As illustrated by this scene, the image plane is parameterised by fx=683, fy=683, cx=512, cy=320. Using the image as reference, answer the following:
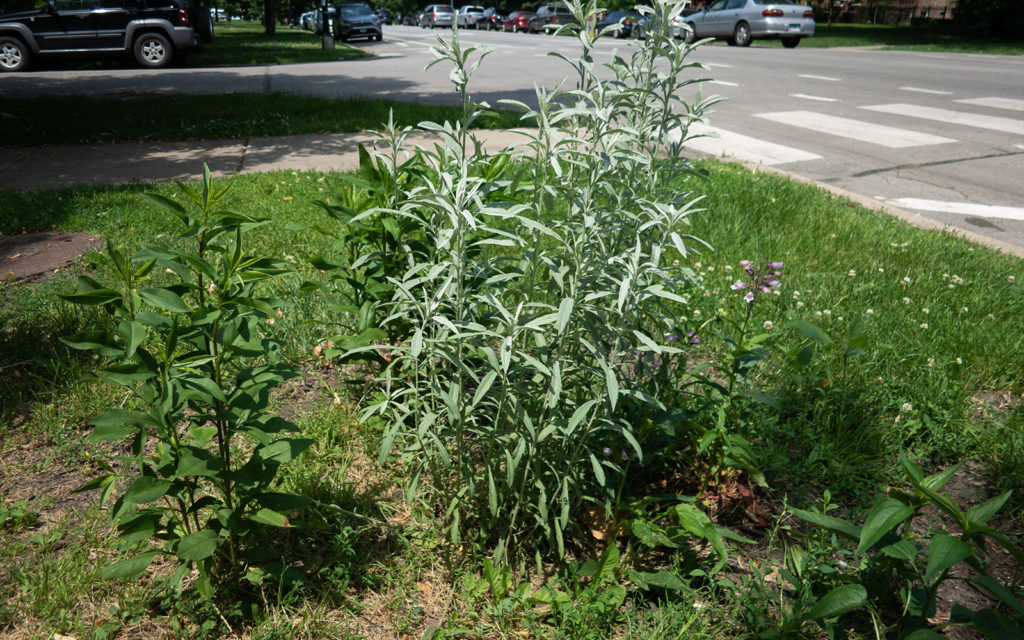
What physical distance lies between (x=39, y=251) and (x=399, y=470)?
3550 millimetres

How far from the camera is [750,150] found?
7.99 meters

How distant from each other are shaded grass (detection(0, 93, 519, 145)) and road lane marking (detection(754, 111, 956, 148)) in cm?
409

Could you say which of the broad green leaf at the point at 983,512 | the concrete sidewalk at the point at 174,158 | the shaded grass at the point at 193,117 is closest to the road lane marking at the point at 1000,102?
the shaded grass at the point at 193,117

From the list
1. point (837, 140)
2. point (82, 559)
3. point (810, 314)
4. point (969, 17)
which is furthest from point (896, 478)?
point (969, 17)

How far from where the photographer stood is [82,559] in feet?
7.05

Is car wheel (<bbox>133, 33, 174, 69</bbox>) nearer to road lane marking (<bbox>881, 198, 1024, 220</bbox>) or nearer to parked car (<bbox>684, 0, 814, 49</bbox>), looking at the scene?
parked car (<bbox>684, 0, 814, 49</bbox>)

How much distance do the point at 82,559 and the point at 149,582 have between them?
0.23 m

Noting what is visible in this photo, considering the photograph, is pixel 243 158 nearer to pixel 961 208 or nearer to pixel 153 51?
pixel 961 208

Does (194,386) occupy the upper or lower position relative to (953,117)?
lower

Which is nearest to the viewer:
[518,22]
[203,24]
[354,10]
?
[203,24]

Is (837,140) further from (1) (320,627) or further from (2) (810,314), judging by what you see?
(1) (320,627)

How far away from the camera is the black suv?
51.4 ft

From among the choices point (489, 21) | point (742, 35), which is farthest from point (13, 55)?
point (489, 21)

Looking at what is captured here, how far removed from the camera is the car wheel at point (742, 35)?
2412 cm
